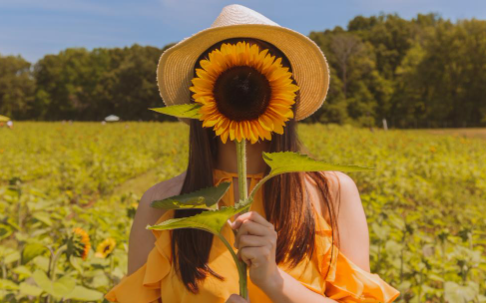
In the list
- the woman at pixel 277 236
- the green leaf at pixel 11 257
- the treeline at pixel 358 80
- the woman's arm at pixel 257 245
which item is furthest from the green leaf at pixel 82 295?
the treeline at pixel 358 80

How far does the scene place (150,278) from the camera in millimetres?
1160

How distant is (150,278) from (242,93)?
0.73m

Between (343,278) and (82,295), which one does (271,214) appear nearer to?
(343,278)

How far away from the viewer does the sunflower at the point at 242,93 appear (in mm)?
623

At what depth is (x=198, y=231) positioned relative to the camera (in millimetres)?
1157

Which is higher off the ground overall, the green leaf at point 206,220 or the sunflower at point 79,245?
the green leaf at point 206,220

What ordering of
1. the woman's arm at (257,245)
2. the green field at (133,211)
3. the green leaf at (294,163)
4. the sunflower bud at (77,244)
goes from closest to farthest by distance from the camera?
1. the green leaf at (294,163)
2. the woman's arm at (257,245)
3. the sunflower bud at (77,244)
4. the green field at (133,211)

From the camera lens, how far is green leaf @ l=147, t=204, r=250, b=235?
0.57 metres

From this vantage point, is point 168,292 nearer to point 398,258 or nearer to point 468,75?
point 398,258

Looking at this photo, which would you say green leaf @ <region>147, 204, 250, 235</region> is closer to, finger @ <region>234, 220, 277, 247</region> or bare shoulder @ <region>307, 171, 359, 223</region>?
finger @ <region>234, 220, 277, 247</region>

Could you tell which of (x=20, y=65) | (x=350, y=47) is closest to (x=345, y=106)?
(x=350, y=47)

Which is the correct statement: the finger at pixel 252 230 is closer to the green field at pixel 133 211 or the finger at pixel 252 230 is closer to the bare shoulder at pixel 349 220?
the bare shoulder at pixel 349 220

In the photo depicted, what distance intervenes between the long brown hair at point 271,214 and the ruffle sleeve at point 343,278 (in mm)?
36

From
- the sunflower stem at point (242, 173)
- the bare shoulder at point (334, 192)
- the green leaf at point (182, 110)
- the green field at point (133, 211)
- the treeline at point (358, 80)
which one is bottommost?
the green field at point (133, 211)
